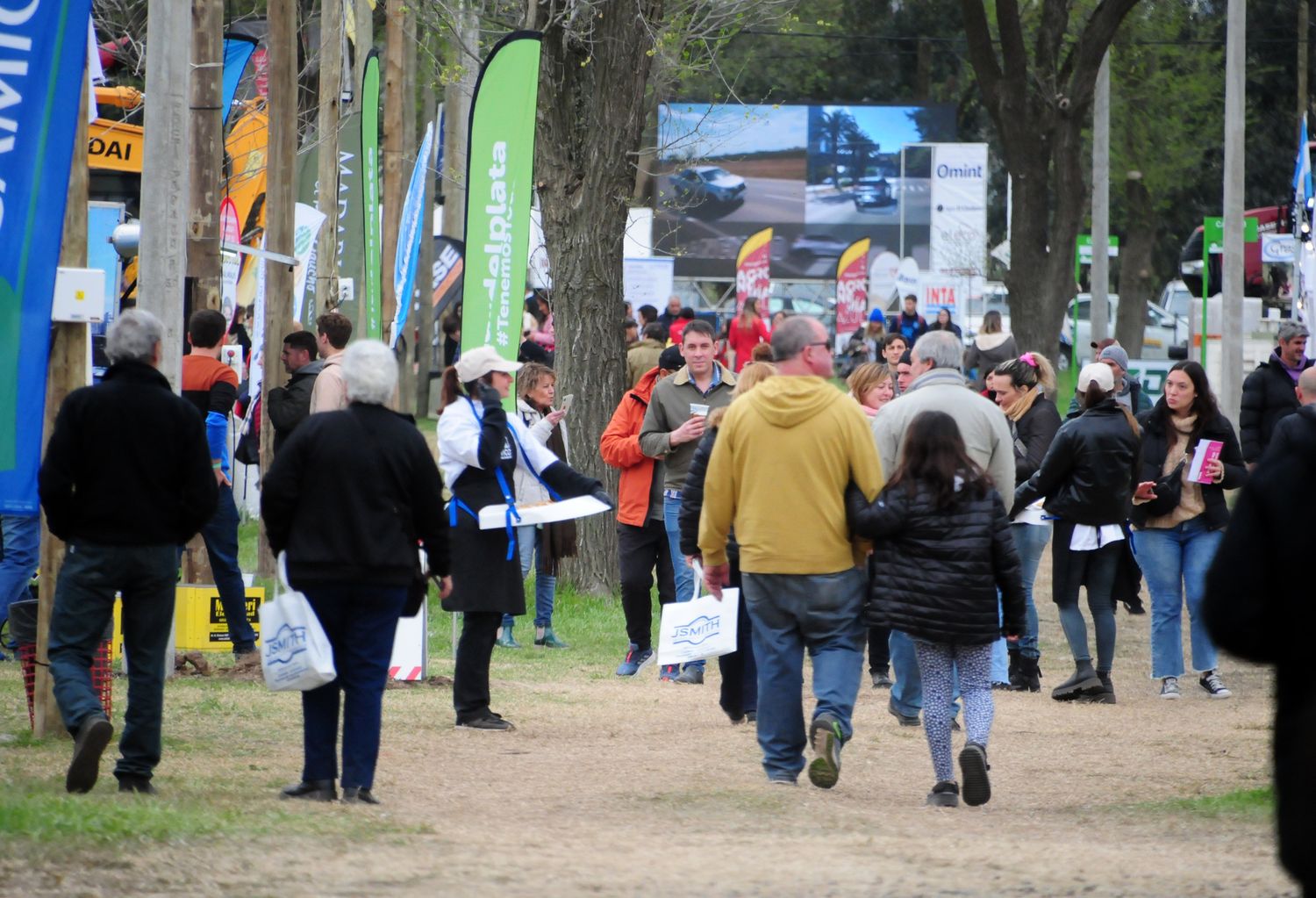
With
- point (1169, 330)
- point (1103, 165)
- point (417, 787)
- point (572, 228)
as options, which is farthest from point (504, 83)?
point (1169, 330)

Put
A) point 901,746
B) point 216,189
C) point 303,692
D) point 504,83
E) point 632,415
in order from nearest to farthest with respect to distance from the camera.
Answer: point 303,692 → point 901,746 → point 632,415 → point 504,83 → point 216,189

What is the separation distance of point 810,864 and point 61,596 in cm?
313

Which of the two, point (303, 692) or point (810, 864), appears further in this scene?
point (303, 692)

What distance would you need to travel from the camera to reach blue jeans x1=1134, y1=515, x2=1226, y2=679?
1146 cm

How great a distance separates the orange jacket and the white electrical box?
382 centimetres

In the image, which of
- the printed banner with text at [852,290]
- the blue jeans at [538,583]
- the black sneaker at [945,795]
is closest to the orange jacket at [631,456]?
the blue jeans at [538,583]

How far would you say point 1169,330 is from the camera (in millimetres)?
52469

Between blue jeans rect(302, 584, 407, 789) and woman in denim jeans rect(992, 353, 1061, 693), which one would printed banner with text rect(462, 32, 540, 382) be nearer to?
woman in denim jeans rect(992, 353, 1061, 693)

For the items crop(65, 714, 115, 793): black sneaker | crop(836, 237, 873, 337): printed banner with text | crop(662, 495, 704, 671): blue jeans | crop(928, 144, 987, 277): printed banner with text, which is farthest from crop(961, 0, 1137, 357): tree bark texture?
crop(928, 144, 987, 277): printed banner with text

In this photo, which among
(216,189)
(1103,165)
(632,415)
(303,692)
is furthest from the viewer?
(1103,165)

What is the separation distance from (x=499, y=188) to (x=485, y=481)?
14.2 feet

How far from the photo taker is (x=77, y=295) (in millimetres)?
8352

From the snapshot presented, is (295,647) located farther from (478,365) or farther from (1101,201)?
(1101,201)

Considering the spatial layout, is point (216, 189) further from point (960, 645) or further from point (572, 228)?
point (960, 645)
